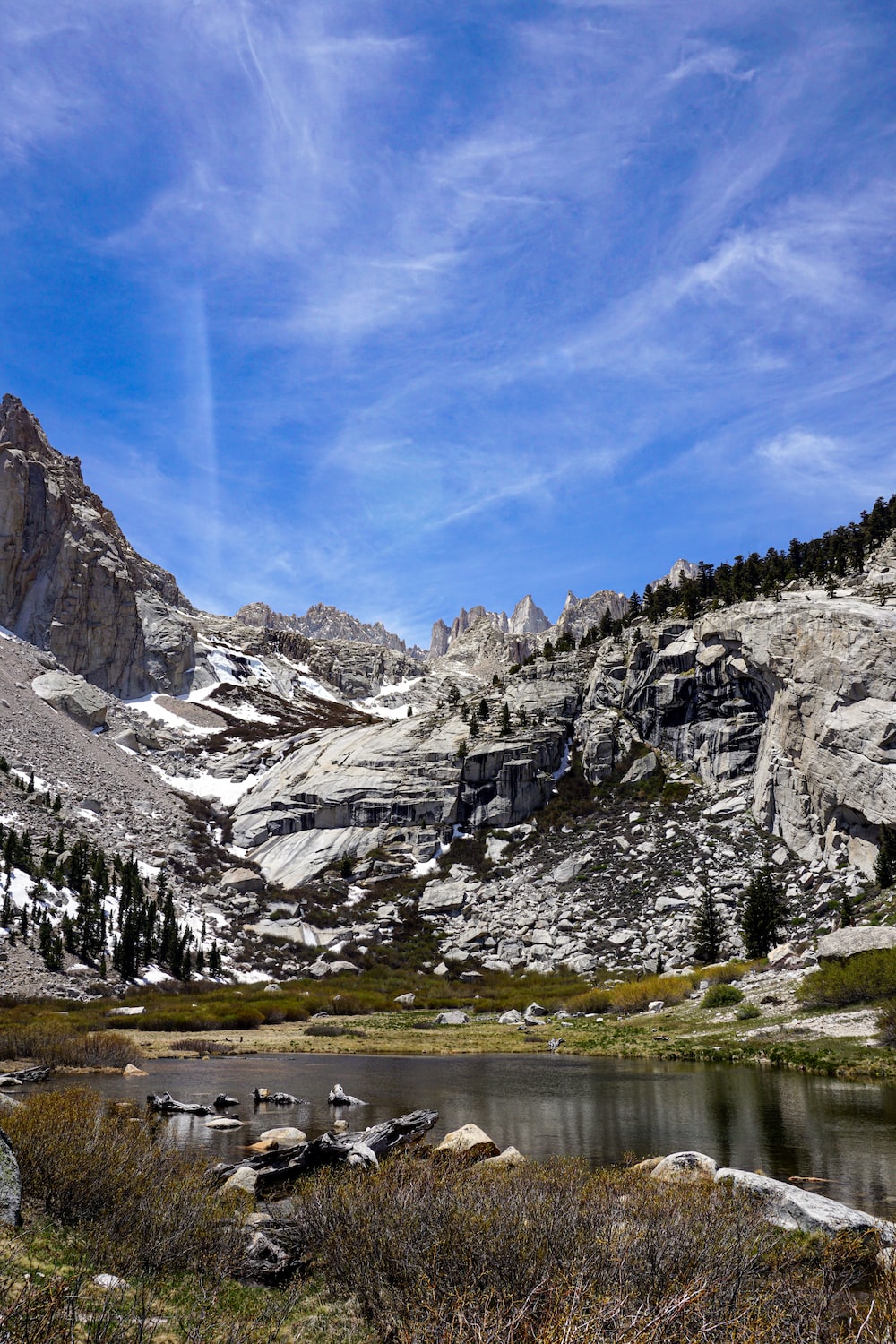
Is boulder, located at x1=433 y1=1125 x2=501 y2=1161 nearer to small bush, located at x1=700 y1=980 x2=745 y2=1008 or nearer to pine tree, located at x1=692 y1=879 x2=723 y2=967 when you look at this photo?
small bush, located at x1=700 y1=980 x2=745 y2=1008

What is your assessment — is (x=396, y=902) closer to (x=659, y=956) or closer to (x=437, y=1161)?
(x=659, y=956)

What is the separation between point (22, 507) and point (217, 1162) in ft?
553

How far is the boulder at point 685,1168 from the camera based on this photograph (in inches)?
546

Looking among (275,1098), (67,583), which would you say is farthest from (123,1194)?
(67,583)

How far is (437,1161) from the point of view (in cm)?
1429

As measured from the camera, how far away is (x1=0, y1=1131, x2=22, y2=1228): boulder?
965 cm

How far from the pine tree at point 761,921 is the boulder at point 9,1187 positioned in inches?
2176

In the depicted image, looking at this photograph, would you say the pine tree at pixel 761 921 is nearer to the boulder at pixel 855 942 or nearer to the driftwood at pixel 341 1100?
the boulder at pixel 855 942

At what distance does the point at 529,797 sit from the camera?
103 metres

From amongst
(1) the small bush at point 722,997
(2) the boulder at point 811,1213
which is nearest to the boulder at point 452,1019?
(1) the small bush at point 722,997

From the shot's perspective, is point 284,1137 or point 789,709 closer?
point 284,1137

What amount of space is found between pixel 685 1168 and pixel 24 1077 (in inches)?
1024

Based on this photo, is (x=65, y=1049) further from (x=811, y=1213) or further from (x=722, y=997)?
(x=722, y=997)

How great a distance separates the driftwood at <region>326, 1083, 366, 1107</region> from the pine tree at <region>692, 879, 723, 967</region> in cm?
4109
